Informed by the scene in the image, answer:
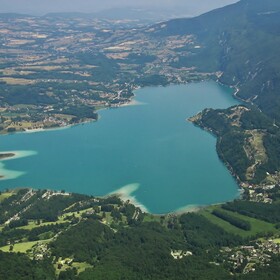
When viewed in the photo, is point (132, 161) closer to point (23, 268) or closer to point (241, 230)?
point (241, 230)

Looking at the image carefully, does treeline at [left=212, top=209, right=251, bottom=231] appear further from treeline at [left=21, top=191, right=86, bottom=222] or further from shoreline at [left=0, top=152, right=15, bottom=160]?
shoreline at [left=0, top=152, right=15, bottom=160]

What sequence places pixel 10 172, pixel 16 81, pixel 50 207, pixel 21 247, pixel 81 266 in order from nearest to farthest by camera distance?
pixel 81 266
pixel 21 247
pixel 50 207
pixel 10 172
pixel 16 81

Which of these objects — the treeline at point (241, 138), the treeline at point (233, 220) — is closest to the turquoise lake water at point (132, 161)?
the treeline at point (241, 138)

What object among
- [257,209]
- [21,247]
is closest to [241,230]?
[257,209]

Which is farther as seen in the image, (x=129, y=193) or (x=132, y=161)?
(x=132, y=161)

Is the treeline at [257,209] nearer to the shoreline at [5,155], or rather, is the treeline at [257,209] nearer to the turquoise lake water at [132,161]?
the turquoise lake water at [132,161]

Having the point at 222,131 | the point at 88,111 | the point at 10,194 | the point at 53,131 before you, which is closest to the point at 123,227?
the point at 10,194
